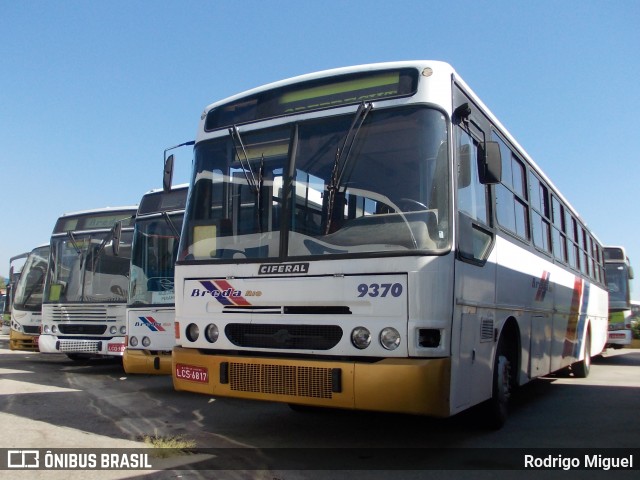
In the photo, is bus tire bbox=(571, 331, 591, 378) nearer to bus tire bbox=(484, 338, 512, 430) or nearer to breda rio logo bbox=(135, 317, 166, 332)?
bus tire bbox=(484, 338, 512, 430)

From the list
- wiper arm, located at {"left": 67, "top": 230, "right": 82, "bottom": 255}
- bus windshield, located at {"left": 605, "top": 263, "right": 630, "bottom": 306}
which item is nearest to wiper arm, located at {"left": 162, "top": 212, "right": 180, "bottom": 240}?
wiper arm, located at {"left": 67, "top": 230, "right": 82, "bottom": 255}

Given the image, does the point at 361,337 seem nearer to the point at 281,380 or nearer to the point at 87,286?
the point at 281,380

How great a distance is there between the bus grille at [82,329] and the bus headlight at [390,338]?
8704 millimetres

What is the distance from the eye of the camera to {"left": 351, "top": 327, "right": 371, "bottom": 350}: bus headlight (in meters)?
5.34

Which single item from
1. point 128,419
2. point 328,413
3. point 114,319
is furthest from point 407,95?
point 114,319

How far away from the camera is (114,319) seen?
41.2 ft

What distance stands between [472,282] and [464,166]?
1.03 m

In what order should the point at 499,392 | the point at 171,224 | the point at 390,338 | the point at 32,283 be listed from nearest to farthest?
the point at 390,338 < the point at 499,392 < the point at 171,224 < the point at 32,283

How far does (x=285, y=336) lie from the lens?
224 inches

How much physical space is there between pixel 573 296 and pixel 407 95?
6.82 meters

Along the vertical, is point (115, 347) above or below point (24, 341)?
above

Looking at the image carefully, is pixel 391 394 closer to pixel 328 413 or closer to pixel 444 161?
pixel 444 161

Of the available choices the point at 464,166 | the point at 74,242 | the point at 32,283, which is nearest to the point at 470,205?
the point at 464,166

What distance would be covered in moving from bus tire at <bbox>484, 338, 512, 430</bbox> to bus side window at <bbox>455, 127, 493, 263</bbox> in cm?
120
